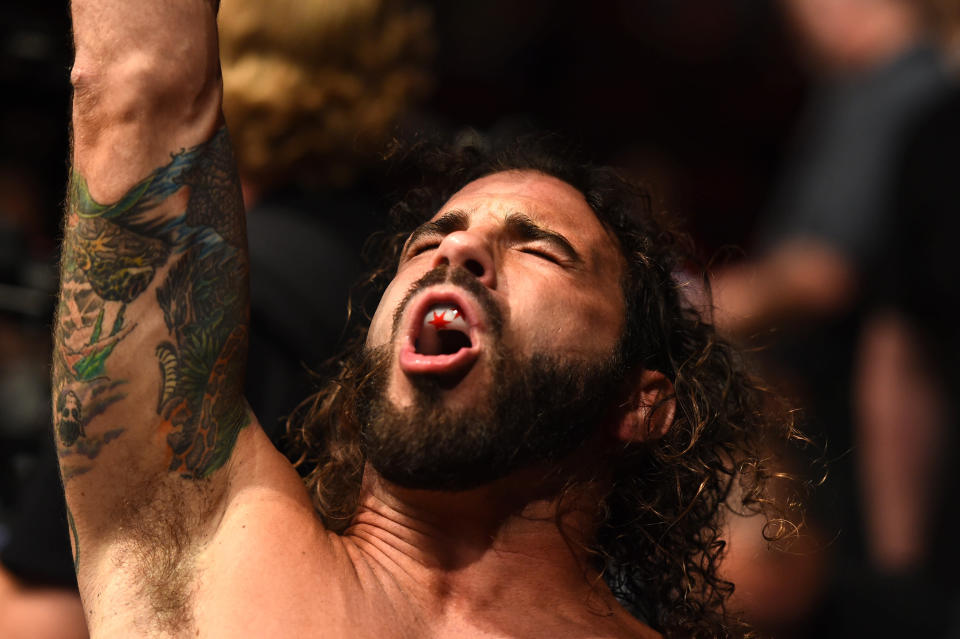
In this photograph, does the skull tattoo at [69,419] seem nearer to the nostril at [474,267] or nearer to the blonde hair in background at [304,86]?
the nostril at [474,267]

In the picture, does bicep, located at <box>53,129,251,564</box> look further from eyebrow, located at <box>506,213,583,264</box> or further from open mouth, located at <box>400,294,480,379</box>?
eyebrow, located at <box>506,213,583,264</box>

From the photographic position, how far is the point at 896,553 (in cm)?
375

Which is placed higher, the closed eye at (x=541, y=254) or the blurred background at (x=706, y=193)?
the closed eye at (x=541, y=254)

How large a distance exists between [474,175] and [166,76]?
84 cm

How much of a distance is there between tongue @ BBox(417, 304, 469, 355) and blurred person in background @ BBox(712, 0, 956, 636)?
1696 mm

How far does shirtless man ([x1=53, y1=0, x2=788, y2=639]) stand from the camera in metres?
1.86

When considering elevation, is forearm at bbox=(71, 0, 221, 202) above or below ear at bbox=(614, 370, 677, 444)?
above

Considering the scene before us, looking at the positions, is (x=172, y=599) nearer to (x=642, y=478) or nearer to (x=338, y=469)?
(x=338, y=469)

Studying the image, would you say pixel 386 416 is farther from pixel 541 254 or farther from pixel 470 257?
pixel 541 254

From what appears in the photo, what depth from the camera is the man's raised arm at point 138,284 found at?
1.85 metres

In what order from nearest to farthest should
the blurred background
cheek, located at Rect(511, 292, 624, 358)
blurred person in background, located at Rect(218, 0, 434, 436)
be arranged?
cheek, located at Rect(511, 292, 624, 358), blurred person in background, located at Rect(218, 0, 434, 436), the blurred background

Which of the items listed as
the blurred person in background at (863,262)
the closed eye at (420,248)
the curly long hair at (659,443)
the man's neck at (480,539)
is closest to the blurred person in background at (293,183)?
the curly long hair at (659,443)

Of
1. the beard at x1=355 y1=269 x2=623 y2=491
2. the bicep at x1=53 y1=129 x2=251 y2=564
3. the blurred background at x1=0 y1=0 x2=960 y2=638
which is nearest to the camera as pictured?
the bicep at x1=53 y1=129 x2=251 y2=564

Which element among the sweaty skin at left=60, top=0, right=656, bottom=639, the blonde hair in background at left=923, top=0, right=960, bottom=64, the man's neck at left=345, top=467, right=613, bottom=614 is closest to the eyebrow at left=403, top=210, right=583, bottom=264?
the sweaty skin at left=60, top=0, right=656, bottom=639
